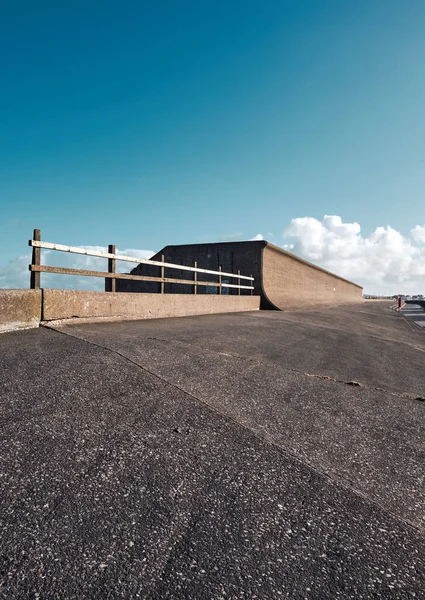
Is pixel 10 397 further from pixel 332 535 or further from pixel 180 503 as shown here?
pixel 332 535

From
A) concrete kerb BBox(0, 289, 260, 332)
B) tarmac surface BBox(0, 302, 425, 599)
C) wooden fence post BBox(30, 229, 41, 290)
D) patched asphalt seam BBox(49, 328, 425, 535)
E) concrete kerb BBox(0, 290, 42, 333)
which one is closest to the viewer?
tarmac surface BBox(0, 302, 425, 599)

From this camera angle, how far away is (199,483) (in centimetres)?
229

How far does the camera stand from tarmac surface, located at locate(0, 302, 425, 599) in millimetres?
1623

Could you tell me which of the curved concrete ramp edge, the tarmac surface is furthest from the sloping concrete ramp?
the tarmac surface

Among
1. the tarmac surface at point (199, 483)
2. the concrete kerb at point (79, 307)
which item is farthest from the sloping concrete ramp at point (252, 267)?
the tarmac surface at point (199, 483)

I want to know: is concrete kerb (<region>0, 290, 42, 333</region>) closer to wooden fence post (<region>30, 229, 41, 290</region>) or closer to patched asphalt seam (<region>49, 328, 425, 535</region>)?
wooden fence post (<region>30, 229, 41, 290</region>)

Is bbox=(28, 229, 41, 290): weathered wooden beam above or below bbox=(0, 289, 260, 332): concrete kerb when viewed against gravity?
above

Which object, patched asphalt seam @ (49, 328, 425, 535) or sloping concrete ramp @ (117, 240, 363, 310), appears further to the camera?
sloping concrete ramp @ (117, 240, 363, 310)

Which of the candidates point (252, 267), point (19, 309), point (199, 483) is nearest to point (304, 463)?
point (199, 483)

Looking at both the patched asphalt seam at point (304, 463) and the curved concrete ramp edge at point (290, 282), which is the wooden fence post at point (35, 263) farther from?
the curved concrete ramp edge at point (290, 282)

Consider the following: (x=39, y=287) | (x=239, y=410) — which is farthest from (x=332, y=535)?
(x=39, y=287)

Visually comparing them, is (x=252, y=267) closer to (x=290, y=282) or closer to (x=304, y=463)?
(x=290, y=282)

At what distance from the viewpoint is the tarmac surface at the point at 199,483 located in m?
1.62

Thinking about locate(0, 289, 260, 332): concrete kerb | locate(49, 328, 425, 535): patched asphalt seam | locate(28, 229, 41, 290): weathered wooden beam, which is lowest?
locate(49, 328, 425, 535): patched asphalt seam
